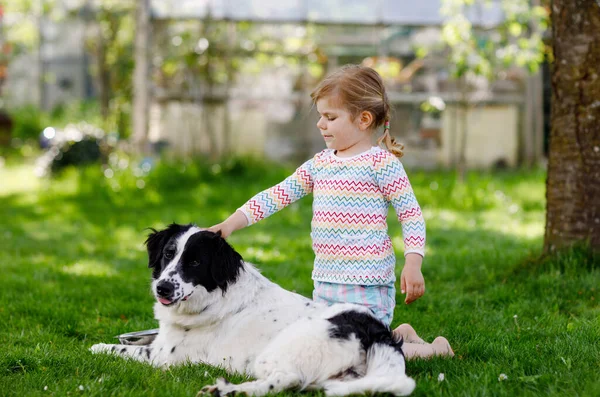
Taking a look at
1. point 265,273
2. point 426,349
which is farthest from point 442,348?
point 265,273

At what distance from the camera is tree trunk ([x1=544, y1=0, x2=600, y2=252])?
5.39 m

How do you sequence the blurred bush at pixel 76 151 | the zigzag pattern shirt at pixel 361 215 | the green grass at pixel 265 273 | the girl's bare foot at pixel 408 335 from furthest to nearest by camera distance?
the blurred bush at pixel 76 151, the girl's bare foot at pixel 408 335, the zigzag pattern shirt at pixel 361 215, the green grass at pixel 265 273

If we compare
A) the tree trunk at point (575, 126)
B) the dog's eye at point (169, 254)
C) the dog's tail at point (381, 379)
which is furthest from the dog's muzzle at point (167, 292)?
the tree trunk at point (575, 126)

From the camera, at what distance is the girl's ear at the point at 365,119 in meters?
3.76

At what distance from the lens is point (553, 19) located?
5.62m

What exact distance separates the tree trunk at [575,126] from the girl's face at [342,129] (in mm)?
2272

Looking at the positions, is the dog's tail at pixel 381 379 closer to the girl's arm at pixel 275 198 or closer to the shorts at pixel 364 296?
the shorts at pixel 364 296

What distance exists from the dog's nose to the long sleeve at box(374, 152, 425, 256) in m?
1.09

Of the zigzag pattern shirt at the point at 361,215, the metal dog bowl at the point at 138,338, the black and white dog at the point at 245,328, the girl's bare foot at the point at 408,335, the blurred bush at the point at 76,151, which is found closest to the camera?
the black and white dog at the point at 245,328

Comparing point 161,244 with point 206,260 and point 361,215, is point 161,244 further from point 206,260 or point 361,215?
point 361,215

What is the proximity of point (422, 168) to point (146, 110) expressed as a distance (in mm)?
4895

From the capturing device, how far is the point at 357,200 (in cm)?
373

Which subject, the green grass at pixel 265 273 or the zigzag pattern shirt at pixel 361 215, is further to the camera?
the zigzag pattern shirt at pixel 361 215

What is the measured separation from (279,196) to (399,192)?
627 millimetres
